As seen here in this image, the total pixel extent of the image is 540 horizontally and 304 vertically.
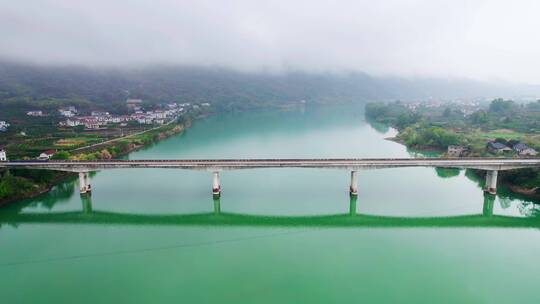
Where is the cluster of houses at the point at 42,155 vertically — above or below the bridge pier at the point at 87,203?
above

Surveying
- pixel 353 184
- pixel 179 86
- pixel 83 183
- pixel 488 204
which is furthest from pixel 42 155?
pixel 179 86

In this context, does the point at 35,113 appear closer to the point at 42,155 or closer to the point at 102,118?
the point at 102,118

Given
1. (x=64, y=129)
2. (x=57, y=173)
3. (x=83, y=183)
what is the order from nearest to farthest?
(x=83, y=183) < (x=57, y=173) < (x=64, y=129)

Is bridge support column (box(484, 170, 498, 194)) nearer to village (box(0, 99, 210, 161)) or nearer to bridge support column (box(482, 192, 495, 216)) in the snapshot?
bridge support column (box(482, 192, 495, 216))

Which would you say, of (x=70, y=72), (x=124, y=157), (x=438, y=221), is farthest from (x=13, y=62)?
(x=438, y=221)

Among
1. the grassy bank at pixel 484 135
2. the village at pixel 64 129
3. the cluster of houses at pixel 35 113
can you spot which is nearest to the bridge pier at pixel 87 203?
the village at pixel 64 129

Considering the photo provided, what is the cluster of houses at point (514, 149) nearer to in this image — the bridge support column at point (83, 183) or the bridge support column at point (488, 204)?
the bridge support column at point (488, 204)

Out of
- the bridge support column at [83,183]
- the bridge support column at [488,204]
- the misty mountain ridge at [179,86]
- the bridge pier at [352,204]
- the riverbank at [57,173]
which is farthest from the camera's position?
the misty mountain ridge at [179,86]
